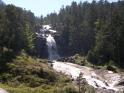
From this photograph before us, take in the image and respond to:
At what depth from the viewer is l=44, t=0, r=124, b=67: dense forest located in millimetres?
97750

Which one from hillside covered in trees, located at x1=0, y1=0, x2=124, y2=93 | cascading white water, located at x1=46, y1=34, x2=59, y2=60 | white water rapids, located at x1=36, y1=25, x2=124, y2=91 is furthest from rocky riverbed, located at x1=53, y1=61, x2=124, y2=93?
cascading white water, located at x1=46, y1=34, x2=59, y2=60

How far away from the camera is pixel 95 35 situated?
11850cm

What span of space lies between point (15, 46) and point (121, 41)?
113 ft

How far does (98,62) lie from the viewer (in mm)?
97062

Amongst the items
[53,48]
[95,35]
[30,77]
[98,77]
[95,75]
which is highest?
[95,35]

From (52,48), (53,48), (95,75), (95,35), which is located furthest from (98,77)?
(53,48)

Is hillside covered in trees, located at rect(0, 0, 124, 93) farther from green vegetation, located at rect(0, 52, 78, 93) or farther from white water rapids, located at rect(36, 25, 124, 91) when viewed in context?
white water rapids, located at rect(36, 25, 124, 91)

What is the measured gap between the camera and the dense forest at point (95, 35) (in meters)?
97.8

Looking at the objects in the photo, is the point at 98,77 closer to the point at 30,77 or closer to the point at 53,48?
the point at 30,77

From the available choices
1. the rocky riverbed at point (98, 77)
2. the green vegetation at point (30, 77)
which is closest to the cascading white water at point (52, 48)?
the rocky riverbed at point (98, 77)

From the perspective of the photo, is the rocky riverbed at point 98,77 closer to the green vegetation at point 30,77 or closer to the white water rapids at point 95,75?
the white water rapids at point 95,75

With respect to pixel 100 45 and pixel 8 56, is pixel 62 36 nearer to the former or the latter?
pixel 100 45

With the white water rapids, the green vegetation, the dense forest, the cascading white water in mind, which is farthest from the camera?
the cascading white water

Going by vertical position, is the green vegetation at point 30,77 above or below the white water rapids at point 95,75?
above
